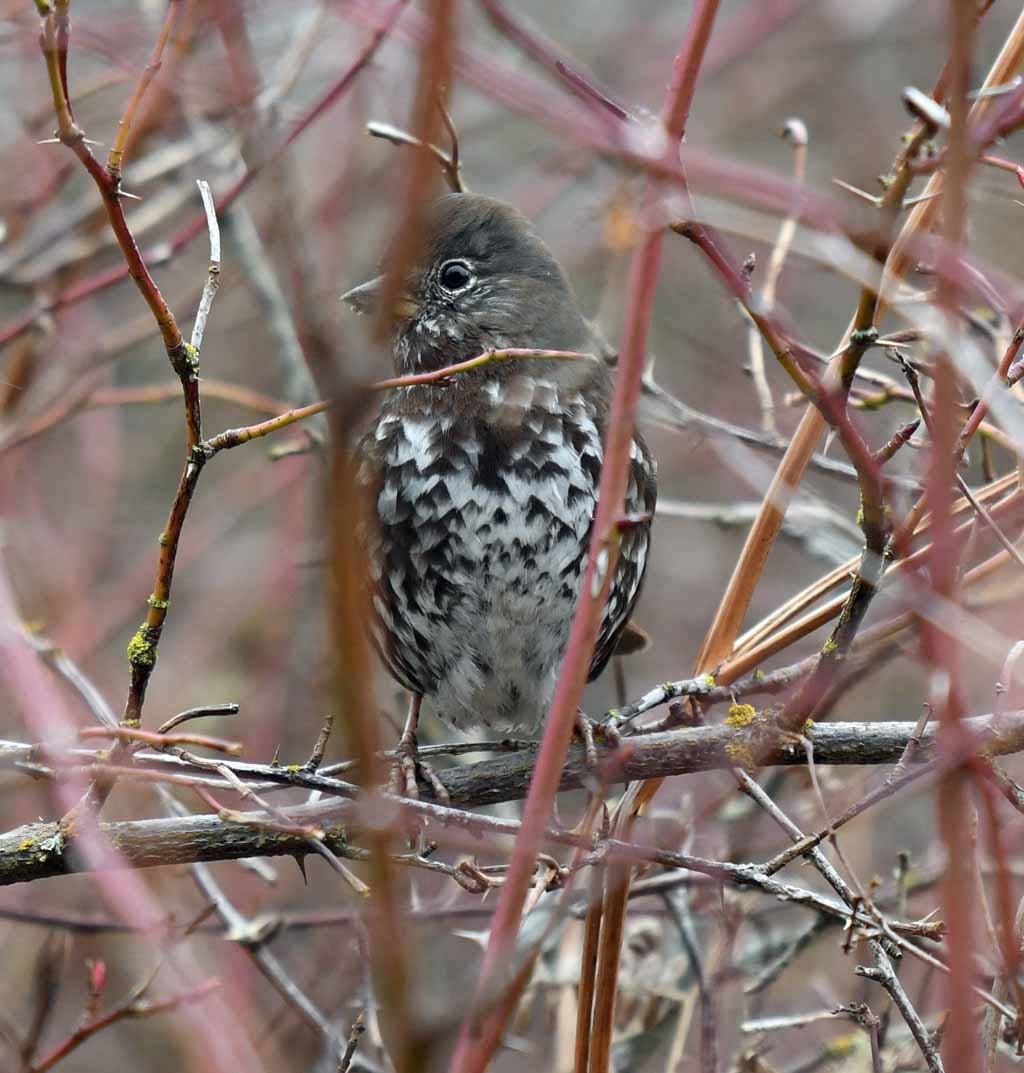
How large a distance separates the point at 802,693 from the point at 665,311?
475 cm

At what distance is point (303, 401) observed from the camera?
4223 millimetres

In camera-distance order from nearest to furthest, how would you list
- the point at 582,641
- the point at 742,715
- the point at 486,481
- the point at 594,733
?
the point at 582,641
the point at 742,715
the point at 594,733
the point at 486,481

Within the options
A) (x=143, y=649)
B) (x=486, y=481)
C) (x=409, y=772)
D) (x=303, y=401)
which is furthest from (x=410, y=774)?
(x=303, y=401)

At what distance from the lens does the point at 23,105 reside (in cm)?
468

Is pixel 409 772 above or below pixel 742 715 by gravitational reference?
above

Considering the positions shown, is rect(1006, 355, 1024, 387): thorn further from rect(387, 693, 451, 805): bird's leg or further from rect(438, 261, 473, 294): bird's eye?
rect(438, 261, 473, 294): bird's eye

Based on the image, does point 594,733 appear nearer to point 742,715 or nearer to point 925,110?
point 742,715

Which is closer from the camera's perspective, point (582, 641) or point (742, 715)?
point (582, 641)

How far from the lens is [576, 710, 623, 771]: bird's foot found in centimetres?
293

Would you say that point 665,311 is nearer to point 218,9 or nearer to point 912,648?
point 912,648

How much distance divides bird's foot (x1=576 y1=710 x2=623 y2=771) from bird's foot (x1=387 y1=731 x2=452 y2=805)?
0.31 metres

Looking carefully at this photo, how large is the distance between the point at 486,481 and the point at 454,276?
58cm

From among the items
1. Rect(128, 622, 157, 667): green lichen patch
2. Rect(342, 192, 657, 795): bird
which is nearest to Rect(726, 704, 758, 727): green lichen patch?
Rect(342, 192, 657, 795): bird

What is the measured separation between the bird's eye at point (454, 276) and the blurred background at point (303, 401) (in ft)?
0.86
